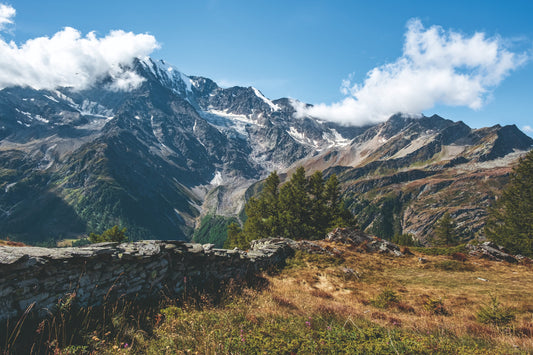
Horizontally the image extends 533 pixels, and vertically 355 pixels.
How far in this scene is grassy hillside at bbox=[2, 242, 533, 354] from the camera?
19.1ft

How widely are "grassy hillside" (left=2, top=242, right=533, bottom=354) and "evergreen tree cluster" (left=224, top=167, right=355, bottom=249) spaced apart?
2036 centimetres

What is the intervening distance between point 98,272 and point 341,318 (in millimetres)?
8525

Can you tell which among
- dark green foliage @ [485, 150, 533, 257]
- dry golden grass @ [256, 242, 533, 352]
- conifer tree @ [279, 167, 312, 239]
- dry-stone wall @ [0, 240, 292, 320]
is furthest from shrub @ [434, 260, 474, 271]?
dark green foliage @ [485, 150, 533, 257]

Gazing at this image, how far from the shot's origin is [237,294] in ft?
39.3

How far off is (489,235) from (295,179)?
44.1 meters

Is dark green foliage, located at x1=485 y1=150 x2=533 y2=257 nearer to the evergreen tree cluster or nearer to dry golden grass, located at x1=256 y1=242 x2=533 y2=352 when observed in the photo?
the evergreen tree cluster

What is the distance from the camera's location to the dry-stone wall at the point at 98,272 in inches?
268

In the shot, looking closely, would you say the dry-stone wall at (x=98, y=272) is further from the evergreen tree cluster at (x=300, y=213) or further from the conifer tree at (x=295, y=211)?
the evergreen tree cluster at (x=300, y=213)

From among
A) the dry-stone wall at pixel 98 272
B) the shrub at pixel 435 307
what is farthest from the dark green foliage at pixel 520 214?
the dry-stone wall at pixel 98 272

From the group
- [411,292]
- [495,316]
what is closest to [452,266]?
[411,292]

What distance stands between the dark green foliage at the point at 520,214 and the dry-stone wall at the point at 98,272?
5113 cm

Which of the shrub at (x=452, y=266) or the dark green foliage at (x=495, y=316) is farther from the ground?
the dark green foliage at (x=495, y=316)

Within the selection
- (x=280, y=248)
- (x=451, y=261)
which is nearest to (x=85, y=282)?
(x=280, y=248)

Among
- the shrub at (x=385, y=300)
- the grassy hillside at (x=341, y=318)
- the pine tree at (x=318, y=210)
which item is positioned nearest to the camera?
the grassy hillside at (x=341, y=318)
